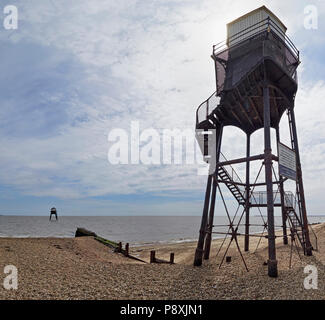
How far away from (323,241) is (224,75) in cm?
1628

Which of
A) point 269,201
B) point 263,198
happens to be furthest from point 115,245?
point 269,201

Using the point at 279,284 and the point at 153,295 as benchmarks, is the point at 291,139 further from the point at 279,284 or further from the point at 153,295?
the point at 153,295

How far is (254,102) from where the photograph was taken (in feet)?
48.0

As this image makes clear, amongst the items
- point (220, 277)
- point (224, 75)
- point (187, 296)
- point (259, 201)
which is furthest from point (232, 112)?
point (187, 296)

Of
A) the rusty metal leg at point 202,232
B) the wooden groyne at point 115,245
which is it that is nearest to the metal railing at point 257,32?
the rusty metal leg at point 202,232

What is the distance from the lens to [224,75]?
576 inches

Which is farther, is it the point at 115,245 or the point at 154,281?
the point at 115,245

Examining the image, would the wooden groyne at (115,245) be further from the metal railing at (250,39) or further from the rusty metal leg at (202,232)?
the metal railing at (250,39)

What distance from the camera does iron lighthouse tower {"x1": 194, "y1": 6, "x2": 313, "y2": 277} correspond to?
12.5 m

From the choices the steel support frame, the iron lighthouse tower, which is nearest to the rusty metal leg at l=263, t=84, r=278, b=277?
the iron lighthouse tower

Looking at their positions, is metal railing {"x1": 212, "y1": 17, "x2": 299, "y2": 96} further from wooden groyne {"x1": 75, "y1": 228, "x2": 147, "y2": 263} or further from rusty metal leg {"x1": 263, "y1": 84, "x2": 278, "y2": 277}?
wooden groyne {"x1": 75, "y1": 228, "x2": 147, "y2": 263}

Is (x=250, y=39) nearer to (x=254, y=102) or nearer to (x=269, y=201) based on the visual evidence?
(x=254, y=102)

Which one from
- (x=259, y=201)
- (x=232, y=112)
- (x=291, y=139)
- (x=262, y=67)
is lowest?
(x=259, y=201)

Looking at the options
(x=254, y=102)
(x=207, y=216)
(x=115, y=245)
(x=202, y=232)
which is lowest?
(x=115, y=245)
